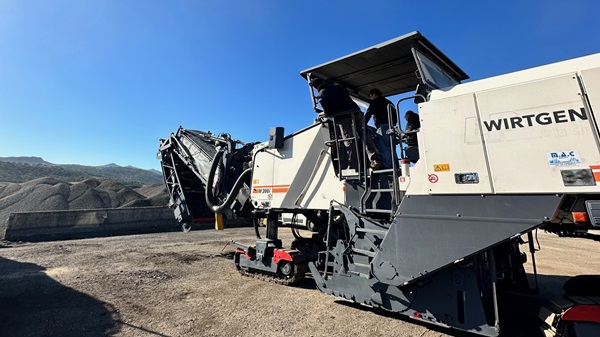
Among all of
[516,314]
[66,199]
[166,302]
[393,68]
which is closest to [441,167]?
[393,68]

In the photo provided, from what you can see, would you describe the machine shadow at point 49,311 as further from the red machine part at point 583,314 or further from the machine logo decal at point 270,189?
the red machine part at point 583,314

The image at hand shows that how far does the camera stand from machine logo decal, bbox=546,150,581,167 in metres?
2.62

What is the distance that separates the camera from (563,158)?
2.68m

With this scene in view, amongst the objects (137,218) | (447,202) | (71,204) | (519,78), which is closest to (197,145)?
(447,202)

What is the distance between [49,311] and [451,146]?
19.5 feet

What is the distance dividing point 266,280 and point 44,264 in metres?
5.58

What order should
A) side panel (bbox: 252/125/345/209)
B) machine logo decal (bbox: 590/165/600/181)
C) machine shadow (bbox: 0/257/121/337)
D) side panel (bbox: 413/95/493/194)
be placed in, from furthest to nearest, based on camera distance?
side panel (bbox: 252/125/345/209), machine shadow (bbox: 0/257/121/337), side panel (bbox: 413/95/493/194), machine logo decal (bbox: 590/165/600/181)

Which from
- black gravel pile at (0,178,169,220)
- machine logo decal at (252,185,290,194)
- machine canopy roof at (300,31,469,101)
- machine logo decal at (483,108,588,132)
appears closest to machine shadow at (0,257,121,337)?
machine logo decal at (252,185,290,194)

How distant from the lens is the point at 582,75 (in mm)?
2678

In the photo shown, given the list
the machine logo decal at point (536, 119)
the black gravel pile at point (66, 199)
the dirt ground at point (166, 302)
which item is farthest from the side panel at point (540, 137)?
the black gravel pile at point (66, 199)

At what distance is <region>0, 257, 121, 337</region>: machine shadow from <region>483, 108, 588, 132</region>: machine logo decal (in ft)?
16.7

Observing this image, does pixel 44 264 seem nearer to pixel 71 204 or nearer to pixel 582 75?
pixel 582 75

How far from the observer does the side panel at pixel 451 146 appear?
313 centimetres

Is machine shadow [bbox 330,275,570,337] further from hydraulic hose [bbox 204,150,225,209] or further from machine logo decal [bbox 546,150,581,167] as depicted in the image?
hydraulic hose [bbox 204,150,225,209]
